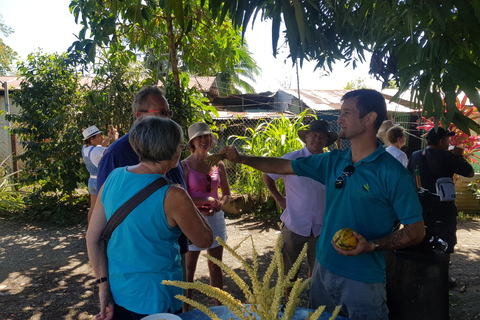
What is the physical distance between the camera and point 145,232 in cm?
180

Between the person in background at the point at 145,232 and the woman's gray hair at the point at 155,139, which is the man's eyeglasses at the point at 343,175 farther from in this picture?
the woman's gray hair at the point at 155,139

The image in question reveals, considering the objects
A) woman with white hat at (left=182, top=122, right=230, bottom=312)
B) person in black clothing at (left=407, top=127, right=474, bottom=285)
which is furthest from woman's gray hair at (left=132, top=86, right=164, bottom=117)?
person in black clothing at (left=407, top=127, right=474, bottom=285)

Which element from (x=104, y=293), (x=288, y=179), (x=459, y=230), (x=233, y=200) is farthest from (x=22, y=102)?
(x=459, y=230)

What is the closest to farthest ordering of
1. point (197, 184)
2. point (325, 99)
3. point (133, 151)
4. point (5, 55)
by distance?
1. point (133, 151)
2. point (197, 184)
3. point (325, 99)
4. point (5, 55)

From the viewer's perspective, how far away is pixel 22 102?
737 cm

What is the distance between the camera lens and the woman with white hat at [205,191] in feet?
11.0

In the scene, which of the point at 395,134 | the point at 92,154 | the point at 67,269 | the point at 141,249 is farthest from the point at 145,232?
the point at 92,154

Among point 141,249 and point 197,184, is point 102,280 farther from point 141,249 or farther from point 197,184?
point 197,184

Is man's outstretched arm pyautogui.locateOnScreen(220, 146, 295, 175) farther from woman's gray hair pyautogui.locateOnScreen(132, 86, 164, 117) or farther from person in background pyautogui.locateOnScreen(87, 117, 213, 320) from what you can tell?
person in background pyautogui.locateOnScreen(87, 117, 213, 320)

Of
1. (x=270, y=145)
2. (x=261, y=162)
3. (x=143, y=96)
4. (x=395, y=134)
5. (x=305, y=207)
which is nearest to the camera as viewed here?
(x=143, y=96)

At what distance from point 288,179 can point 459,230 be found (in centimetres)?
505

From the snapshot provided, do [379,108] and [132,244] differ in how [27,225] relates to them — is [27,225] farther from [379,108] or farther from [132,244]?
[379,108]

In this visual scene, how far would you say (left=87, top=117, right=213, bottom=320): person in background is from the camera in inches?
70.0

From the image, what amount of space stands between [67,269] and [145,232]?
364 cm
